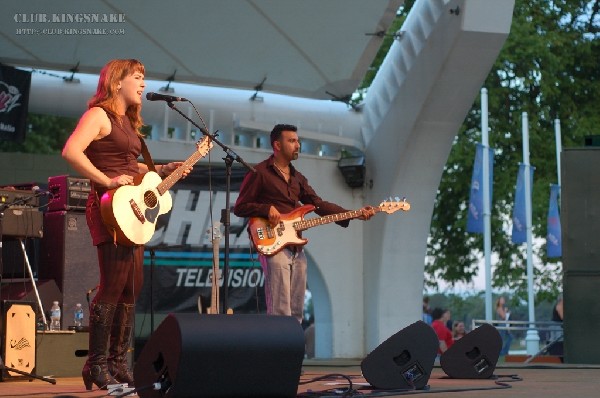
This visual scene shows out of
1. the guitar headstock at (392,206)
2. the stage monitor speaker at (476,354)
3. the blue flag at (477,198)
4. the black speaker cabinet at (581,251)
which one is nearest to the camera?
the stage monitor speaker at (476,354)

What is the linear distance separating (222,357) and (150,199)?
1568 millimetres

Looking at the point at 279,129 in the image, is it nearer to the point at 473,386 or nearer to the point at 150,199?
the point at 150,199

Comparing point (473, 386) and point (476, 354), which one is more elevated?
point (476, 354)

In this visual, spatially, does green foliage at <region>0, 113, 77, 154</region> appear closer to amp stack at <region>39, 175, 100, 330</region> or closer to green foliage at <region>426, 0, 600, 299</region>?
green foliage at <region>426, 0, 600, 299</region>

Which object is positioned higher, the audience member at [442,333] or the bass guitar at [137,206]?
the bass guitar at [137,206]

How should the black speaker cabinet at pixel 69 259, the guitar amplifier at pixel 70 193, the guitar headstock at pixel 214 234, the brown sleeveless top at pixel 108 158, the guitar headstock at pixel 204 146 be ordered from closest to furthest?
the brown sleeveless top at pixel 108 158 < the guitar headstock at pixel 204 146 < the black speaker cabinet at pixel 69 259 < the guitar amplifier at pixel 70 193 < the guitar headstock at pixel 214 234

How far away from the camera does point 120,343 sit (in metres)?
6.39

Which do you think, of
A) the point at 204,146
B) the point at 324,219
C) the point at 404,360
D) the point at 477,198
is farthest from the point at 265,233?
the point at 477,198

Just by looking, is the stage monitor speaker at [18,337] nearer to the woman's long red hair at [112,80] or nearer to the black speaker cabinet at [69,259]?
the black speaker cabinet at [69,259]

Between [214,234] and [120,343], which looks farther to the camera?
[214,234]

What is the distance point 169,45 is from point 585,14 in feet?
58.3

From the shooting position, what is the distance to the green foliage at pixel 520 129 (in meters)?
26.2

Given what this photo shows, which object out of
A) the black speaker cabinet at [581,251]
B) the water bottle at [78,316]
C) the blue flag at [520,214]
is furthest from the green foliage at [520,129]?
the water bottle at [78,316]

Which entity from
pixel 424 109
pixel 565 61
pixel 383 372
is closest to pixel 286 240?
pixel 383 372
